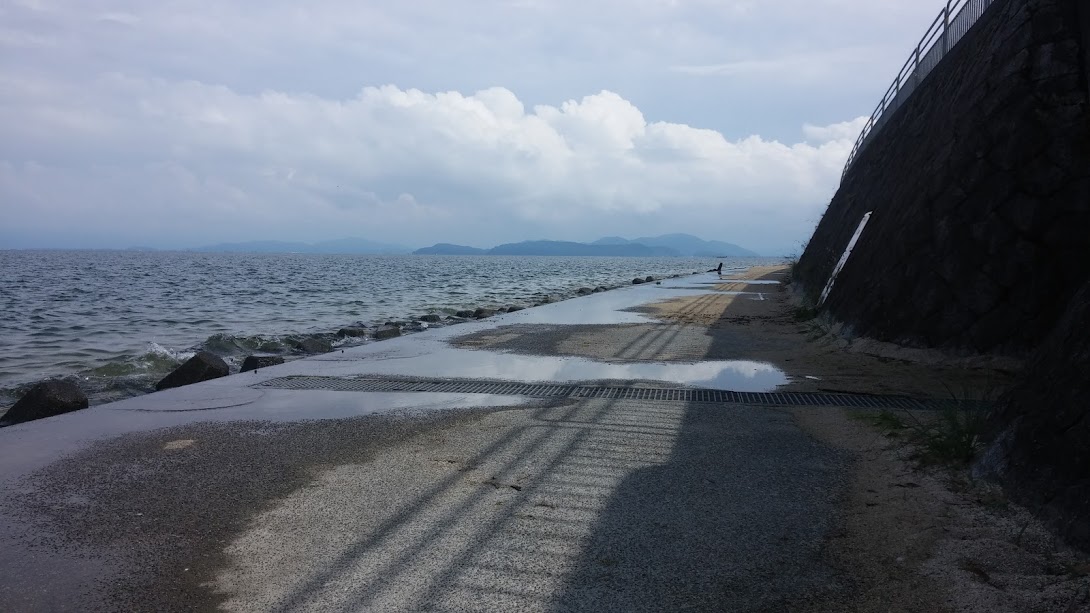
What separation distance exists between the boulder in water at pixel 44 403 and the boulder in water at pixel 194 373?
1.86 m

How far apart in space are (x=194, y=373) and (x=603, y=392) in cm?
579

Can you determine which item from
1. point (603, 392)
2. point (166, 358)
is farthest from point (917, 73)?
point (166, 358)

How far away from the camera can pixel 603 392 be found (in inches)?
322

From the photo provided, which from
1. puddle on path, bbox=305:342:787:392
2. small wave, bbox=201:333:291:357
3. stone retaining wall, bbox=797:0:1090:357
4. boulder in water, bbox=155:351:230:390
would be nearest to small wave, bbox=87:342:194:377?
small wave, bbox=201:333:291:357

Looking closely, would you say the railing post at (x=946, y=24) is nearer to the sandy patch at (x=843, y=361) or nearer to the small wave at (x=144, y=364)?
the sandy patch at (x=843, y=361)

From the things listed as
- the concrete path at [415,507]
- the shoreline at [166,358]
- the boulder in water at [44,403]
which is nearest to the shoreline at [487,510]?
the concrete path at [415,507]

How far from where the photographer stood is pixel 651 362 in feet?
34.7

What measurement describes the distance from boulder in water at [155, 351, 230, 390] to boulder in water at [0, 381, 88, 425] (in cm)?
186

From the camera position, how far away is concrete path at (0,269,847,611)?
10.9ft

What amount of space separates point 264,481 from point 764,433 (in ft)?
13.7

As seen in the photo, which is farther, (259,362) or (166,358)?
(166,358)

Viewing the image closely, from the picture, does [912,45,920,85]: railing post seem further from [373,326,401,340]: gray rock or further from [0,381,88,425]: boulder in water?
[0,381,88,425]: boulder in water

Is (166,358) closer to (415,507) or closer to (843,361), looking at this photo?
(415,507)

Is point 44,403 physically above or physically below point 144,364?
above
